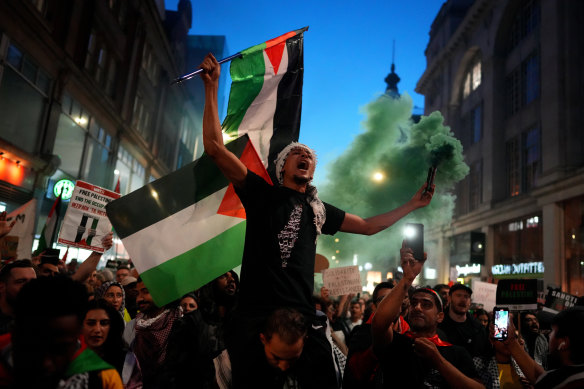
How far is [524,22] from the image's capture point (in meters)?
27.3

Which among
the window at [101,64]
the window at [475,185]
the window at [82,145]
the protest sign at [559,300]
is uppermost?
the window at [101,64]

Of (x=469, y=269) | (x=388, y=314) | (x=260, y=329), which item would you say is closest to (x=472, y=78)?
(x=469, y=269)

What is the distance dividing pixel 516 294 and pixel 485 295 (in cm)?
392

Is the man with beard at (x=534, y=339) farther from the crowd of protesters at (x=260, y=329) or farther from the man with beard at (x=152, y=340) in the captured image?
the man with beard at (x=152, y=340)

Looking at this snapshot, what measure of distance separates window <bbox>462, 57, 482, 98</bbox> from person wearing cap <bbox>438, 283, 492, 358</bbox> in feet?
99.7

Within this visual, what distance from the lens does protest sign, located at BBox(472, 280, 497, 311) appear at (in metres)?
9.18

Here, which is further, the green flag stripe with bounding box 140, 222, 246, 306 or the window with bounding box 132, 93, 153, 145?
the window with bounding box 132, 93, 153, 145

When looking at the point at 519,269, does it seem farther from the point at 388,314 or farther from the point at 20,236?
the point at 388,314

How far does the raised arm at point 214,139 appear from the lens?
2695mm

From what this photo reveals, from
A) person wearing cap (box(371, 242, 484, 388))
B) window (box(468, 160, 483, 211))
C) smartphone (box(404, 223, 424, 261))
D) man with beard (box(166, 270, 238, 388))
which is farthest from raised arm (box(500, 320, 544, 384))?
window (box(468, 160, 483, 211))

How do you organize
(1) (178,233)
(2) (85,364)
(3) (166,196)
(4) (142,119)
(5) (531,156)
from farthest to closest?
(4) (142,119), (5) (531,156), (3) (166,196), (1) (178,233), (2) (85,364)

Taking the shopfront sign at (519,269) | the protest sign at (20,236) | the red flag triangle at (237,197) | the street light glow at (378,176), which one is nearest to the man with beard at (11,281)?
the red flag triangle at (237,197)

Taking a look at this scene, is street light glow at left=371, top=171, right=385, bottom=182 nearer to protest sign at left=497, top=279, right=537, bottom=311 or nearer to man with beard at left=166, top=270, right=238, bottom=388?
protest sign at left=497, top=279, right=537, bottom=311

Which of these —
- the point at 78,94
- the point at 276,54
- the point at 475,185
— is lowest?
the point at 276,54
